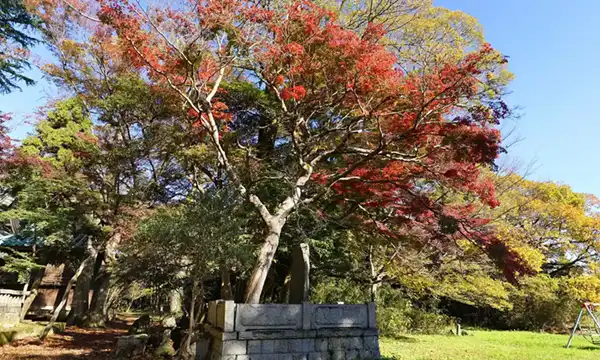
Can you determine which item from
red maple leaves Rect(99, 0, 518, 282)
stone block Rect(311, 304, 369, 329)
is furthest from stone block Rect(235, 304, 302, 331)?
red maple leaves Rect(99, 0, 518, 282)

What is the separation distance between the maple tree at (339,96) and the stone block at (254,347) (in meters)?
0.85

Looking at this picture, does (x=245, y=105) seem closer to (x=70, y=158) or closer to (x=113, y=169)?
(x=113, y=169)

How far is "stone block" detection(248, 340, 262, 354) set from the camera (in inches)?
238

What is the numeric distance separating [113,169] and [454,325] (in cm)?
1464

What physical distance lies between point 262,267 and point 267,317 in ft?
3.34

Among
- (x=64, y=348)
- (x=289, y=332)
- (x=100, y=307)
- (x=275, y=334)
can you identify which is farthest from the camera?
(x=100, y=307)

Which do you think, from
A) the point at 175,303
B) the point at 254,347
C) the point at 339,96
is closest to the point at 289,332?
the point at 254,347

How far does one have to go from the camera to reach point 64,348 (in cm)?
922

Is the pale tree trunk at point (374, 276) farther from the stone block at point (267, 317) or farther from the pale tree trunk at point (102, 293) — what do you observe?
the pale tree trunk at point (102, 293)

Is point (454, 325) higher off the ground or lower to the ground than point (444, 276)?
lower

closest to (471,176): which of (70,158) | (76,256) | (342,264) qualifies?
(342,264)

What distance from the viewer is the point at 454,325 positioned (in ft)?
52.0

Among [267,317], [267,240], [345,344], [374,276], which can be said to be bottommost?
[345,344]

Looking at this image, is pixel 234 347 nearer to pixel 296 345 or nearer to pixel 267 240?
pixel 296 345
